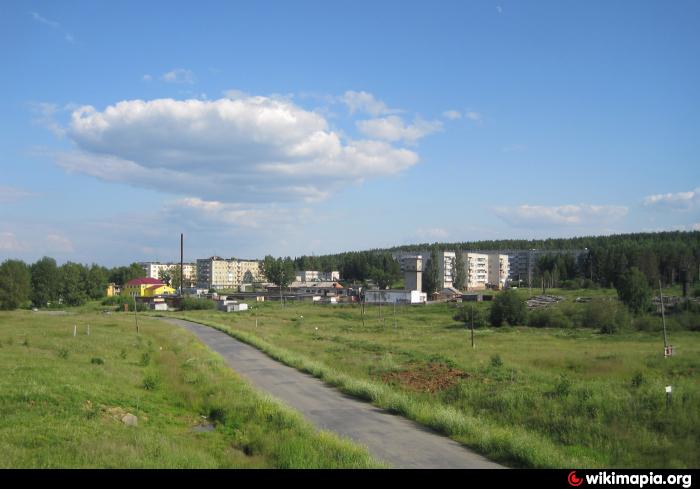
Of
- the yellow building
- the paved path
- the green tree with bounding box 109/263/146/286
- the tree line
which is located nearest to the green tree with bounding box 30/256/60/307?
the tree line

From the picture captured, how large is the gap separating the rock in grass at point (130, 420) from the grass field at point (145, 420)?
0.22m

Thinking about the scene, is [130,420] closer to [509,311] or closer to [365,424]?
[365,424]

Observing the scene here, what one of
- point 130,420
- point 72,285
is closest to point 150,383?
point 130,420

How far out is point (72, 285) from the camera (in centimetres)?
13450

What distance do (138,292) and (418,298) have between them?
68.2 m

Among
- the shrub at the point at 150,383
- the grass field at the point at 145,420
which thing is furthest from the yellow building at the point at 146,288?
the shrub at the point at 150,383

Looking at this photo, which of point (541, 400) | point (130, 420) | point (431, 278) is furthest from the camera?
point (431, 278)

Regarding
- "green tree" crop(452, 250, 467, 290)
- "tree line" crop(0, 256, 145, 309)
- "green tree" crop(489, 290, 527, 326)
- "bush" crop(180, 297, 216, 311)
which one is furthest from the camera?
"green tree" crop(452, 250, 467, 290)

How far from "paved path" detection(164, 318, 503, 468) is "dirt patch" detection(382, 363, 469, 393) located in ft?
12.7

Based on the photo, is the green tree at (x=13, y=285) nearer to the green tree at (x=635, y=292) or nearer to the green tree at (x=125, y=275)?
the green tree at (x=125, y=275)

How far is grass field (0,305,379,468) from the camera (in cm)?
1142

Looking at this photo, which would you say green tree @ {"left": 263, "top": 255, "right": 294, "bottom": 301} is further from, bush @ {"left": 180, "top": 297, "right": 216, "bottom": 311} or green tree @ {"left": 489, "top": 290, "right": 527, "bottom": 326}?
green tree @ {"left": 489, "top": 290, "right": 527, "bottom": 326}
